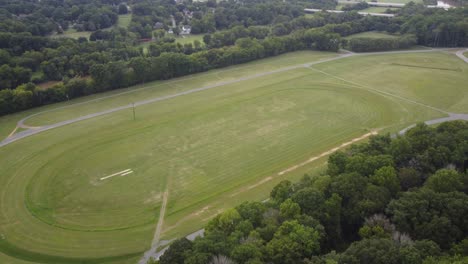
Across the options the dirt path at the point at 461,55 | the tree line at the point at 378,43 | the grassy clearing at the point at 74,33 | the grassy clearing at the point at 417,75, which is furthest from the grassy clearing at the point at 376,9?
the grassy clearing at the point at 74,33

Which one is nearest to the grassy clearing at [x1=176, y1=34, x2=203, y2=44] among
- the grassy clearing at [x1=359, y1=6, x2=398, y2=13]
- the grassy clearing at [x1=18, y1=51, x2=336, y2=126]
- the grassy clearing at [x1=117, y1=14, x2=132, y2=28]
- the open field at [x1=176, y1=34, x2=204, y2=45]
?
the open field at [x1=176, y1=34, x2=204, y2=45]

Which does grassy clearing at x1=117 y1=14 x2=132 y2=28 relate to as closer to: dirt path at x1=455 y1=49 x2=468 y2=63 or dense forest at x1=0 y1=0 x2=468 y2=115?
dense forest at x1=0 y1=0 x2=468 y2=115

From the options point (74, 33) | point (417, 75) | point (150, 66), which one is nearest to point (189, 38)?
point (74, 33)

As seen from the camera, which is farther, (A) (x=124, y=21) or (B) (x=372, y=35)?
(A) (x=124, y=21)

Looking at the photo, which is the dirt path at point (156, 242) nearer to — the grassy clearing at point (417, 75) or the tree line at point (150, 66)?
the tree line at point (150, 66)

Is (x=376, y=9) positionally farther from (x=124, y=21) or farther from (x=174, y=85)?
(x=174, y=85)

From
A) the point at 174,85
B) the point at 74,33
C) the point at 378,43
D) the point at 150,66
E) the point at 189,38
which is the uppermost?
the point at 74,33

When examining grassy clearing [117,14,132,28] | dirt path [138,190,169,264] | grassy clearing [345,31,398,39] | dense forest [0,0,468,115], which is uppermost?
grassy clearing [117,14,132,28]
